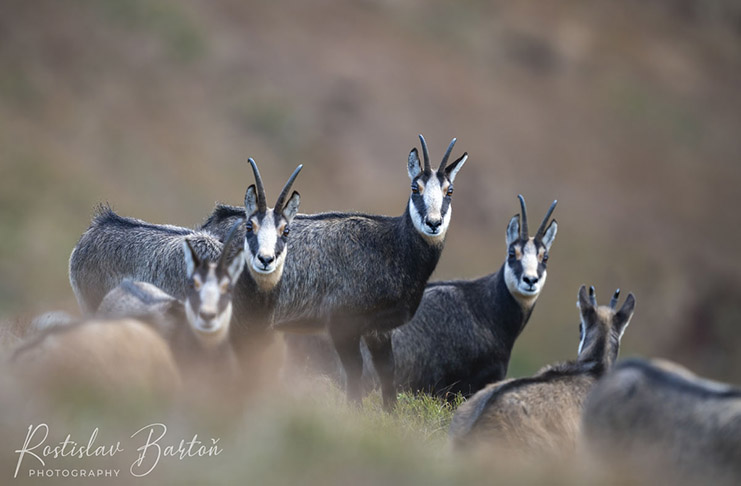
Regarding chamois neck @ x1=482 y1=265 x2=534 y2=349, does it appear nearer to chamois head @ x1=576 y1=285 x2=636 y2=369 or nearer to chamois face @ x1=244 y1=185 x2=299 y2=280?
chamois head @ x1=576 y1=285 x2=636 y2=369

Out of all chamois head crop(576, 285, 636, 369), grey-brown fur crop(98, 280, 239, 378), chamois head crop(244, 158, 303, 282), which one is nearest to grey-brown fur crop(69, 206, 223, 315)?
chamois head crop(244, 158, 303, 282)

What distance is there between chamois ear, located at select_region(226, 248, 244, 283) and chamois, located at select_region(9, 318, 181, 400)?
1.03 meters

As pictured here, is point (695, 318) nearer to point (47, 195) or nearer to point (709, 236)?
point (709, 236)

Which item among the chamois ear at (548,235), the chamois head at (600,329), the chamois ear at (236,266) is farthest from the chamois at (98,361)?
the chamois ear at (548,235)

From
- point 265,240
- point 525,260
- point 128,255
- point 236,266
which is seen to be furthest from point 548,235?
point 128,255

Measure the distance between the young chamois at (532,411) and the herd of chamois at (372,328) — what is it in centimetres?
1

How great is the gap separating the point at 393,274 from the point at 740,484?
5338 mm

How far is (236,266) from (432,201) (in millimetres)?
3263

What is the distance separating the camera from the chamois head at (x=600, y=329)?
9.78m

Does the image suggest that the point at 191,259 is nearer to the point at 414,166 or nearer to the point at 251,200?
the point at 251,200

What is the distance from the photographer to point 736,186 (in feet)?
189

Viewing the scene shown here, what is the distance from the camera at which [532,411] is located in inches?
335

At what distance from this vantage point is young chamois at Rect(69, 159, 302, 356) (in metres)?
9.70

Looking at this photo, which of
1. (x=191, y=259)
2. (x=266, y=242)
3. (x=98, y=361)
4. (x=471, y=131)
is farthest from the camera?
(x=471, y=131)
